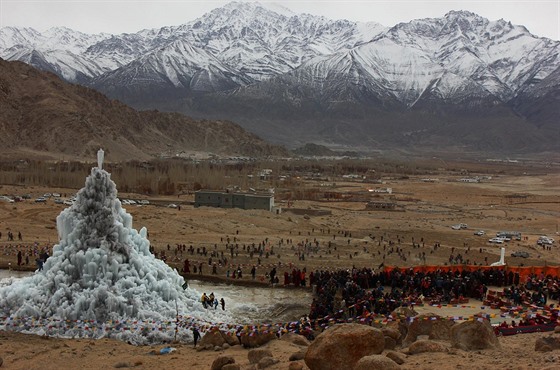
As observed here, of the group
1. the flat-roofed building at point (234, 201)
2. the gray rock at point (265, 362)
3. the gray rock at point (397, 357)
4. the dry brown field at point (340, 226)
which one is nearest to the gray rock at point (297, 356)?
the gray rock at point (265, 362)

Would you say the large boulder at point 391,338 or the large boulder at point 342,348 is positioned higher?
the large boulder at point 342,348

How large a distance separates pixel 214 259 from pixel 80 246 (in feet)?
51.3

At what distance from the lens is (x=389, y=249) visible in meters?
47.0

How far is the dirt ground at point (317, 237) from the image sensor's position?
17.1m

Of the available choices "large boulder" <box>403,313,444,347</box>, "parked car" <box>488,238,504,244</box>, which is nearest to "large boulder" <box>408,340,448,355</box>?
"large boulder" <box>403,313,444,347</box>

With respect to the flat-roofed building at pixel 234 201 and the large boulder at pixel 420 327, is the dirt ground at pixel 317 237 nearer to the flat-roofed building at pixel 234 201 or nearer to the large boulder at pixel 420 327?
the flat-roofed building at pixel 234 201

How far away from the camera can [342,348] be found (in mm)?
13648

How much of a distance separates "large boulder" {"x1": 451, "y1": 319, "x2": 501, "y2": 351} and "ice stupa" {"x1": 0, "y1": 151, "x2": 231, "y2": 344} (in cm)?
916

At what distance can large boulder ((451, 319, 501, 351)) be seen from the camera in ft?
50.2

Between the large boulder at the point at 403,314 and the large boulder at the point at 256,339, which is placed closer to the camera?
the large boulder at the point at 256,339

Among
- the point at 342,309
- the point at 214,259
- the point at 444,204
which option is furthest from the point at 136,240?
the point at 444,204

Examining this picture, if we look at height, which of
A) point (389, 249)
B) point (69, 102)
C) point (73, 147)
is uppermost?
point (69, 102)

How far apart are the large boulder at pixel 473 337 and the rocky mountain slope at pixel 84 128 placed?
115842 mm

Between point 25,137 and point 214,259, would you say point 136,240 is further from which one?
point 25,137
